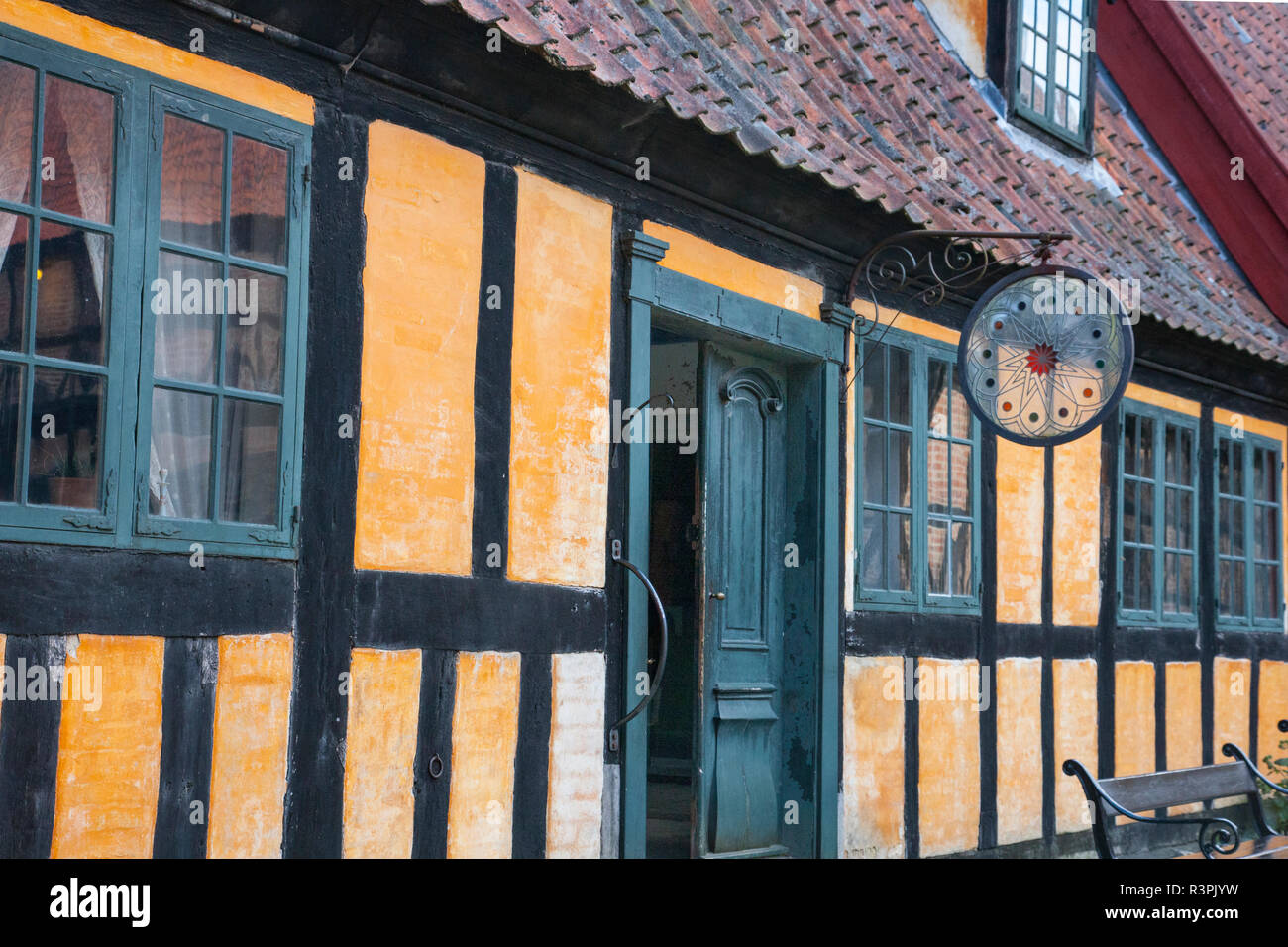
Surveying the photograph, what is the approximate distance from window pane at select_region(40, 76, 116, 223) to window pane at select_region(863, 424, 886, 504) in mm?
4180

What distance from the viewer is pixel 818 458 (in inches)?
277

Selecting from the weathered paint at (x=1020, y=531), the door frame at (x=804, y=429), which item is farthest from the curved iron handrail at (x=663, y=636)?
the weathered paint at (x=1020, y=531)

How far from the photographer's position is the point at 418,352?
515 cm

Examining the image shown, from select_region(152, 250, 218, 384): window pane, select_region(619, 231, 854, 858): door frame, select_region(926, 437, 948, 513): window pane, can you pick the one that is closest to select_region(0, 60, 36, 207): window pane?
select_region(152, 250, 218, 384): window pane

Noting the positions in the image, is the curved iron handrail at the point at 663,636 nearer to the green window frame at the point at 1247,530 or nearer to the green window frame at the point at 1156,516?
the green window frame at the point at 1156,516

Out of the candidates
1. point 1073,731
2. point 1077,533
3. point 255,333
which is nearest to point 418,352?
point 255,333

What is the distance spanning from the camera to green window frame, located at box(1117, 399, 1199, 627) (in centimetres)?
938

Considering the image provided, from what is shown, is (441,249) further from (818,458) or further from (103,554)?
(818,458)

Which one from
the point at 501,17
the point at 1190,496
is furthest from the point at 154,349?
the point at 1190,496

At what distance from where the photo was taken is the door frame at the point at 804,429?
19.9 ft

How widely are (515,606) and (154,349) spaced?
5.67 ft

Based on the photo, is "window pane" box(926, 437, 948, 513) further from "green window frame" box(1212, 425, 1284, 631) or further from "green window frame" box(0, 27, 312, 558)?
"green window frame" box(0, 27, 312, 558)

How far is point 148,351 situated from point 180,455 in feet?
1.08

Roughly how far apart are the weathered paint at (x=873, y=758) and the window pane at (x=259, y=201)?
3672mm
